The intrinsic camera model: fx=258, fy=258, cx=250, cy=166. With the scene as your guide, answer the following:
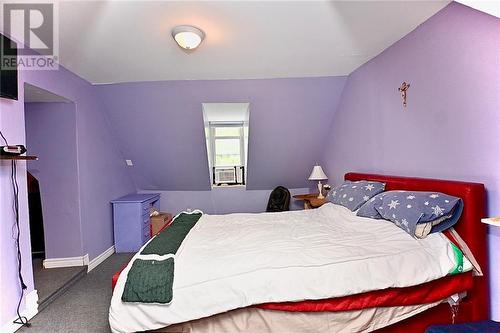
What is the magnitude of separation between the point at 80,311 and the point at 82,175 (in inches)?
61.6

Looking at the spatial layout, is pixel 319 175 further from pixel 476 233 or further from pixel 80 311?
pixel 80 311

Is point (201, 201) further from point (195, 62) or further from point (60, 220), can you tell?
point (195, 62)

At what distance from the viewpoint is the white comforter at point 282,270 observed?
1449mm

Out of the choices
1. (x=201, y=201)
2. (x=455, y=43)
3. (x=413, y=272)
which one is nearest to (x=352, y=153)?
(x=455, y=43)

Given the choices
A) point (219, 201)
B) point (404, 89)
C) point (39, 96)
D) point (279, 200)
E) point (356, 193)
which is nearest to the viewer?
point (404, 89)

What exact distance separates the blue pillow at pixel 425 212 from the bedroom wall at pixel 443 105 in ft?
0.77

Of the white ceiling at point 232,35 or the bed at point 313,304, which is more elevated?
the white ceiling at point 232,35

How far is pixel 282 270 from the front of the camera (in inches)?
61.7

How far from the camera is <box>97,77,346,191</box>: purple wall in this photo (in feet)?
11.5

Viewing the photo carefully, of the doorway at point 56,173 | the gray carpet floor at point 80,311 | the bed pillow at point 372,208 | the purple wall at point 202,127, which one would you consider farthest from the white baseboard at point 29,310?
the bed pillow at point 372,208

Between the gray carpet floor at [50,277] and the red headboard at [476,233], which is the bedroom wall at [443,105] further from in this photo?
the gray carpet floor at [50,277]

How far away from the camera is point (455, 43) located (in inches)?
73.8

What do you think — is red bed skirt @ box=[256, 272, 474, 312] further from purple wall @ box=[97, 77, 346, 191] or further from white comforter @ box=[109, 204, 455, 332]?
purple wall @ box=[97, 77, 346, 191]

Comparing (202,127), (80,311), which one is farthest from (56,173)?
(202,127)
